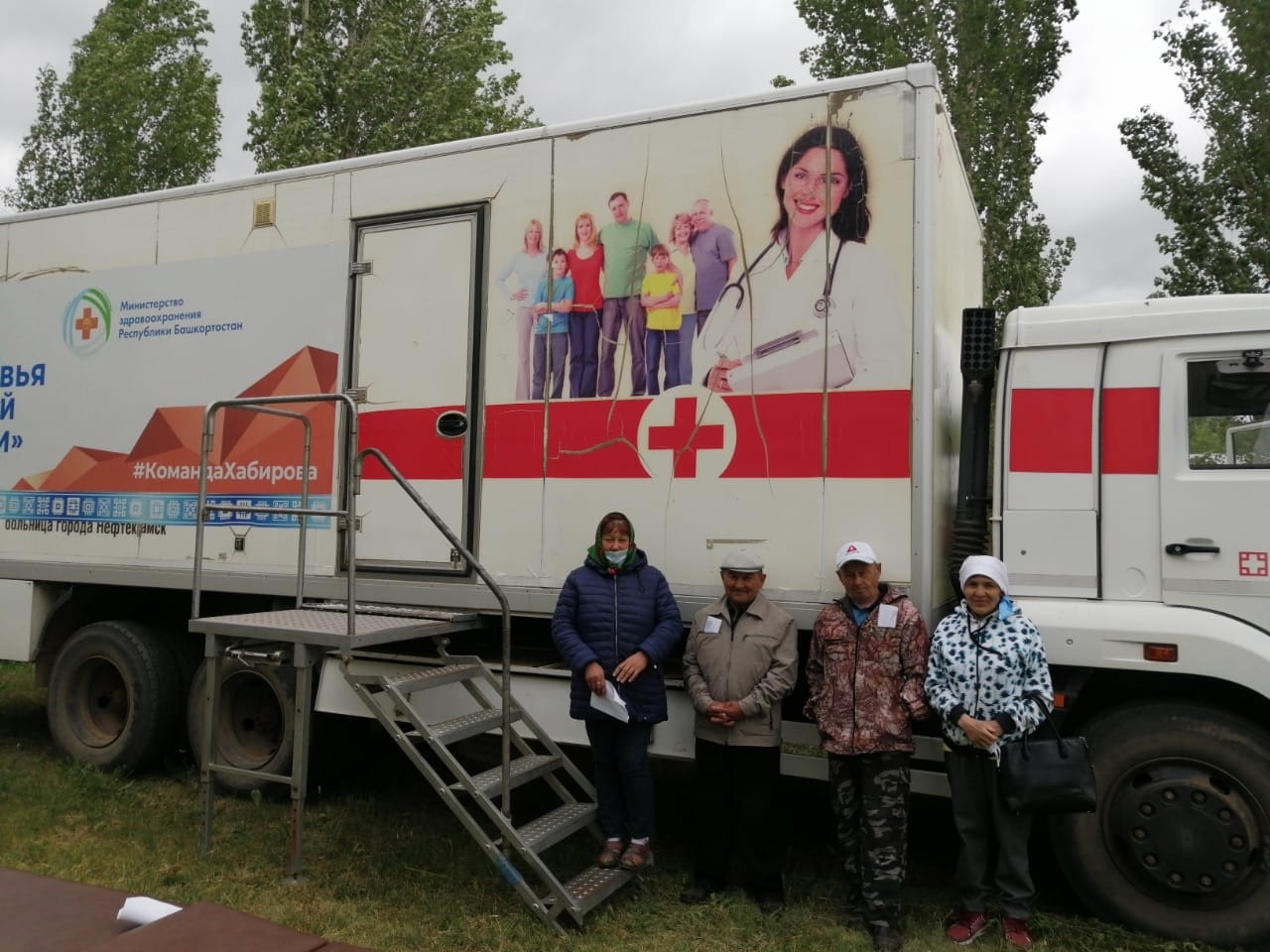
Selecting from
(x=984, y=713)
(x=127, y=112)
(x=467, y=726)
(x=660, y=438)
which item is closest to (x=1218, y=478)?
(x=984, y=713)

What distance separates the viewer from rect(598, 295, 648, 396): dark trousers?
14.4 ft

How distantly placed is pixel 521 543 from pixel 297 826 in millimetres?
1563

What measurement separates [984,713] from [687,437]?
64.6 inches

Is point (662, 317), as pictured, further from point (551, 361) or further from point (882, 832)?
point (882, 832)

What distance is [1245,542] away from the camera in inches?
143

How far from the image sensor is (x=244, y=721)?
17.8 ft

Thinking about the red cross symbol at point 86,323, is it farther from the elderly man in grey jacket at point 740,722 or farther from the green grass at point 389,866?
the elderly man in grey jacket at point 740,722

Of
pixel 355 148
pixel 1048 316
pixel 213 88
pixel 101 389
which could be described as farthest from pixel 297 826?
pixel 213 88

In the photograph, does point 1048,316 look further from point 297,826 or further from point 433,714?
point 297,826

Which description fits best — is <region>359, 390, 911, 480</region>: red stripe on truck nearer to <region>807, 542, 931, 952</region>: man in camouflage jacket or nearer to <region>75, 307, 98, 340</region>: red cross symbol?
<region>807, 542, 931, 952</region>: man in camouflage jacket

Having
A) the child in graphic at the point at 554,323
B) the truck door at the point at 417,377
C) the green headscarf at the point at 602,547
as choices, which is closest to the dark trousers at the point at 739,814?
the green headscarf at the point at 602,547

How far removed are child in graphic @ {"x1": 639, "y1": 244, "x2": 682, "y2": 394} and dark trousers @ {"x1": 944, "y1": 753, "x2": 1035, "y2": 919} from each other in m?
1.98

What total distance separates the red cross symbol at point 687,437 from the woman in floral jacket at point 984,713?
1.18 metres

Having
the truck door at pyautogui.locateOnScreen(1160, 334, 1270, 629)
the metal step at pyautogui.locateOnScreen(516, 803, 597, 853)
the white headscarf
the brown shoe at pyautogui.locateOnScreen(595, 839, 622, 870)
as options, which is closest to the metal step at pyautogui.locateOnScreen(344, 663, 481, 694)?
the metal step at pyautogui.locateOnScreen(516, 803, 597, 853)
